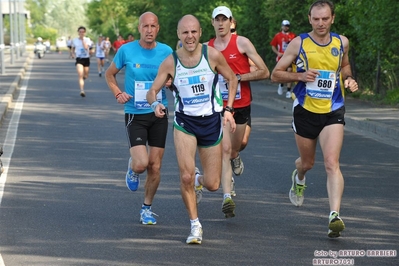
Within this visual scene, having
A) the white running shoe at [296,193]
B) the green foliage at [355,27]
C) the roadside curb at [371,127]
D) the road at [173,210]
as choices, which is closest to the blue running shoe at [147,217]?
the road at [173,210]

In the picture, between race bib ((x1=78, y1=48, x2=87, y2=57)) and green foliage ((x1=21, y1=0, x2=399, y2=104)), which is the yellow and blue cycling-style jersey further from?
race bib ((x1=78, y1=48, x2=87, y2=57))

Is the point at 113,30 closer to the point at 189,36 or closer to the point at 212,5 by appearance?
the point at 212,5

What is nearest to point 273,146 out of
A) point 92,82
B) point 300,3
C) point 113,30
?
point 300,3

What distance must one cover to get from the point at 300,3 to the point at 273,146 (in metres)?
13.0

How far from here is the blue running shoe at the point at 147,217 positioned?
8.74 m

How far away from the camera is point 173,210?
946 centimetres

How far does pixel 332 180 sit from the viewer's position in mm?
8297

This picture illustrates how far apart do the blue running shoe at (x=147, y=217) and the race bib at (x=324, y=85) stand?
1.80m

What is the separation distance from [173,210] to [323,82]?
2.04 metres

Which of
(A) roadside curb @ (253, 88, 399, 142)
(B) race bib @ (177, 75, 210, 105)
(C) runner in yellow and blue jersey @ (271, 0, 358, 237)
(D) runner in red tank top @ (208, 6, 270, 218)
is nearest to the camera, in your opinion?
(B) race bib @ (177, 75, 210, 105)

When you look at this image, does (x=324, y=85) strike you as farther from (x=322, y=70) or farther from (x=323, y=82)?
(x=322, y=70)

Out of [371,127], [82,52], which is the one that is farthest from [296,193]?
[82,52]

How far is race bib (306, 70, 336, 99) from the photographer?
842cm

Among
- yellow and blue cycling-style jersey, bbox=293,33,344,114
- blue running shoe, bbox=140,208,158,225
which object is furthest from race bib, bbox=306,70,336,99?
blue running shoe, bbox=140,208,158,225
